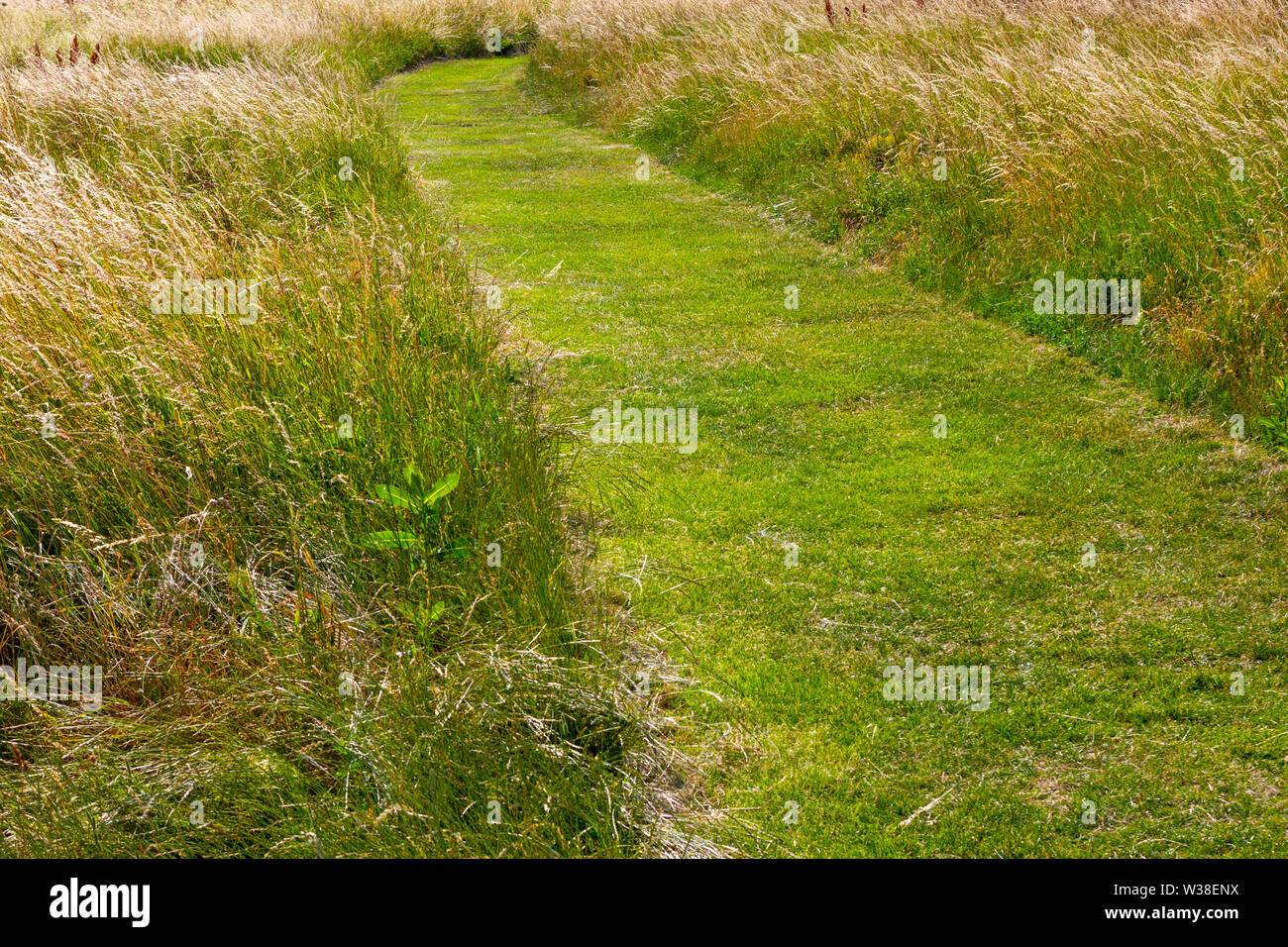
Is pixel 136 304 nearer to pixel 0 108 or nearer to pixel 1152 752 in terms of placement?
pixel 1152 752

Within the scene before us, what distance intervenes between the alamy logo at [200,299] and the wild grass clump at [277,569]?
0.9 inches

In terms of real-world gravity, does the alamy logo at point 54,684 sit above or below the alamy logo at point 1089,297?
below

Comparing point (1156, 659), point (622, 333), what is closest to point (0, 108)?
point (622, 333)

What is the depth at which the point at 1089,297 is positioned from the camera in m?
7.70

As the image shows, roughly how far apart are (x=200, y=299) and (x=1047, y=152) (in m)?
6.45

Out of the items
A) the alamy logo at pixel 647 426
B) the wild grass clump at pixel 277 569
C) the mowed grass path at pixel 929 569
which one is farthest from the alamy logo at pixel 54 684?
the alamy logo at pixel 647 426

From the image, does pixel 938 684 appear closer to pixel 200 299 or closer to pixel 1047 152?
pixel 200 299

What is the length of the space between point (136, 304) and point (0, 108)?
256 inches

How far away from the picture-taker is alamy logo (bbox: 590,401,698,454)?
673 centimetres

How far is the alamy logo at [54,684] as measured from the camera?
150 inches

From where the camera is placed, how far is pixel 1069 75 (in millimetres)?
9172

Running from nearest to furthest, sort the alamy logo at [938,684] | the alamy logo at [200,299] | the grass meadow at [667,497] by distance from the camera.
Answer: the grass meadow at [667,497] < the alamy logo at [938,684] < the alamy logo at [200,299]

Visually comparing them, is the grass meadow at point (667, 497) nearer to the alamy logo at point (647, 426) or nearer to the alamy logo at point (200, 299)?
the alamy logo at point (200, 299)

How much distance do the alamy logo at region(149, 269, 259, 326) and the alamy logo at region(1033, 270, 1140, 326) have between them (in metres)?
5.34
